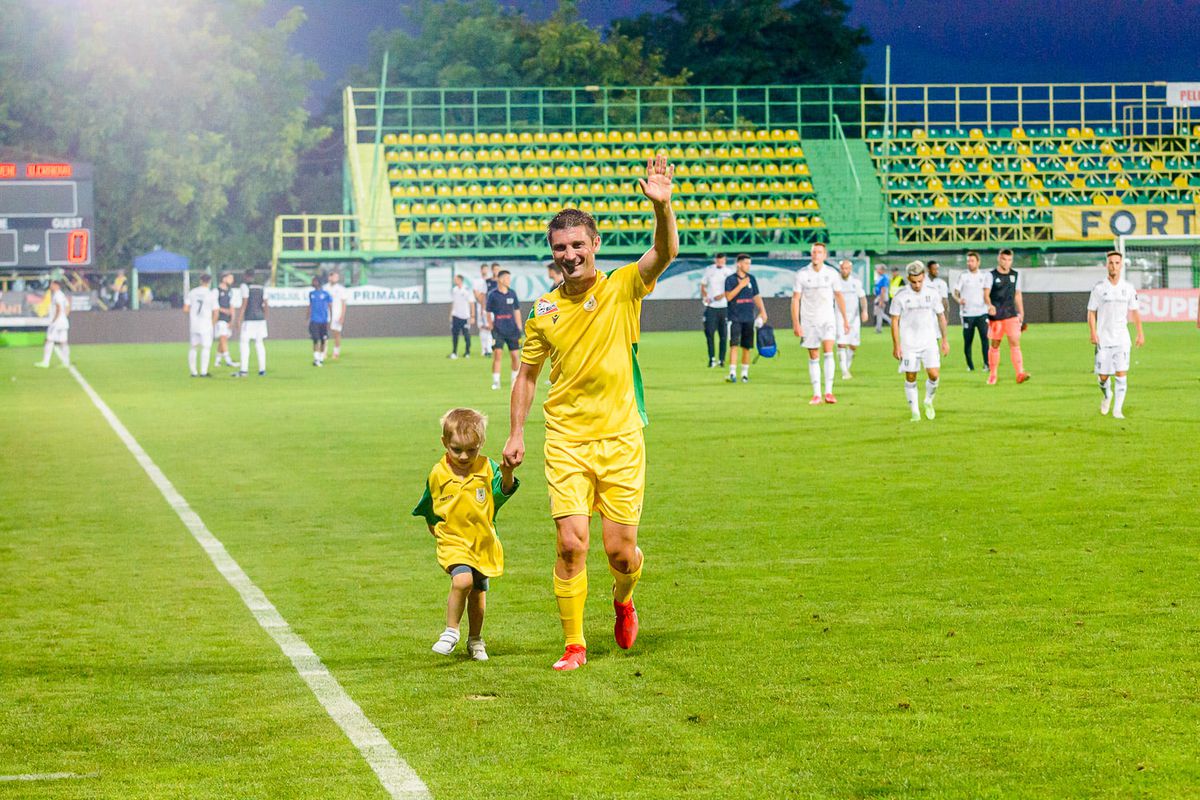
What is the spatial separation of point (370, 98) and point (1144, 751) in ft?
278

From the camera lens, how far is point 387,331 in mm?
49281

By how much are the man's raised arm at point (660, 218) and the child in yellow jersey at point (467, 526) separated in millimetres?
1043

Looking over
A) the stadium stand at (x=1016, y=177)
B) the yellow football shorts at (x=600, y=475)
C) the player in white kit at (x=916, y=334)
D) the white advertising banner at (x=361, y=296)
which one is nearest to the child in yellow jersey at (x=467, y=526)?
the yellow football shorts at (x=600, y=475)

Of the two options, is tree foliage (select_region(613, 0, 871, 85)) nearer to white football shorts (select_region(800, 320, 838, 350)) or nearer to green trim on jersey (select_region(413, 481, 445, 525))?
white football shorts (select_region(800, 320, 838, 350))

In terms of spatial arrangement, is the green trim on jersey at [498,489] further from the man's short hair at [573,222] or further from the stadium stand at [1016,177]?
the stadium stand at [1016,177]

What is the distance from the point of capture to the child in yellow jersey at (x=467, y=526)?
24.5ft

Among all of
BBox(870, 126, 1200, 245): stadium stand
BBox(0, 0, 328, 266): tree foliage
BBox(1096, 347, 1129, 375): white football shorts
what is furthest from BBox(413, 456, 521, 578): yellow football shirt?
BBox(0, 0, 328, 266): tree foliage

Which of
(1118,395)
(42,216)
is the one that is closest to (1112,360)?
(1118,395)

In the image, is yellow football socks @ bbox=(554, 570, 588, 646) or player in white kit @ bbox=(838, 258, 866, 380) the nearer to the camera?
yellow football socks @ bbox=(554, 570, 588, 646)

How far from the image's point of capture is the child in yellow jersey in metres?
7.46

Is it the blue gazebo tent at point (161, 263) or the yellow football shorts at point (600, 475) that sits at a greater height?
the blue gazebo tent at point (161, 263)

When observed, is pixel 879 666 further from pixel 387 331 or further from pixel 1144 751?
pixel 387 331

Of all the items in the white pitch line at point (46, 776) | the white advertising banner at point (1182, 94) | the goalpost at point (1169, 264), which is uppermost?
the white advertising banner at point (1182, 94)

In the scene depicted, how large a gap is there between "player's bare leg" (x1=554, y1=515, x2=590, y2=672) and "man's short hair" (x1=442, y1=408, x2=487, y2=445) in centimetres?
51
